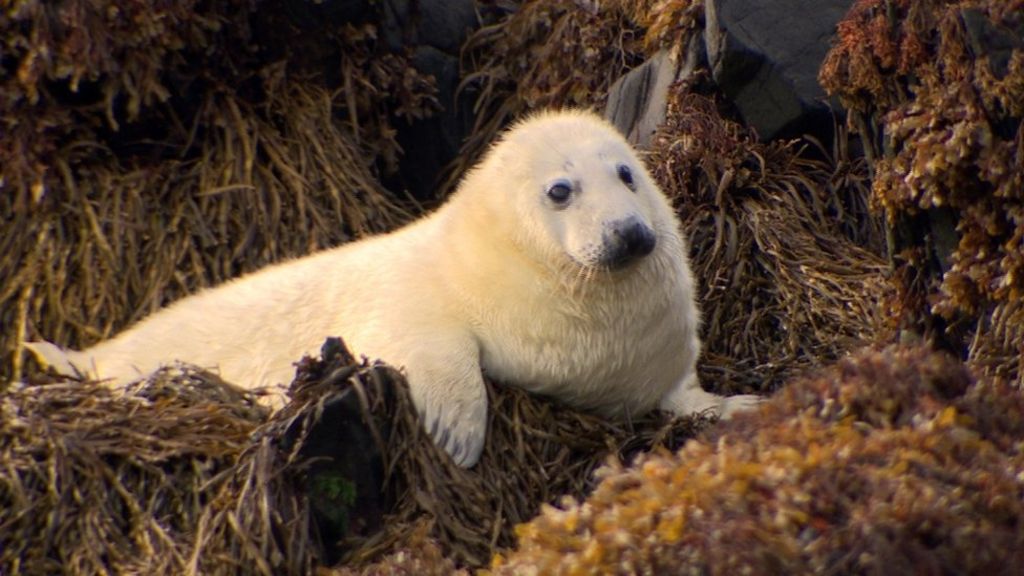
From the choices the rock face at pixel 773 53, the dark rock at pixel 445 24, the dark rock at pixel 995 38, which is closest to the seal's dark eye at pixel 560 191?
the dark rock at pixel 995 38

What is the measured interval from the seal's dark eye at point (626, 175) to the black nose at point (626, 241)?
0.31 m

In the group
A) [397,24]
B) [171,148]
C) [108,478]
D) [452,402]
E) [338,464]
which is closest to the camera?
[338,464]

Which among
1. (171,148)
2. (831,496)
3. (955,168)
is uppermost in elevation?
(955,168)

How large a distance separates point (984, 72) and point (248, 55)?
3614 millimetres

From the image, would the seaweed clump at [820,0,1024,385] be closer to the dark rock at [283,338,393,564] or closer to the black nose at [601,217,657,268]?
the black nose at [601,217,657,268]

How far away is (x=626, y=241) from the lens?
5039 millimetres

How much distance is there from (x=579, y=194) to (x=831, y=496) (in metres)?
2.37

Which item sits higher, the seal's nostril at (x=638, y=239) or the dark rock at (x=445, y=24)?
the seal's nostril at (x=638, y=239)

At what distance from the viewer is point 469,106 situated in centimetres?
768

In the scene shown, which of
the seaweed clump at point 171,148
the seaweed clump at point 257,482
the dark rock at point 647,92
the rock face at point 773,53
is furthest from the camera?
the dark rock at point 647,92

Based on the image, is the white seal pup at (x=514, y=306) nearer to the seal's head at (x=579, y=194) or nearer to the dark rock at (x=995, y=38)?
the seal's head at (x=579, y=194)

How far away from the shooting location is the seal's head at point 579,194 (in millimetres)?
5094

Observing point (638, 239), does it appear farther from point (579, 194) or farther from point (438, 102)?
point (438, 102)

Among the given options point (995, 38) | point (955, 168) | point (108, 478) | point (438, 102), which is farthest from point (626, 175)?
point (438, 102)
